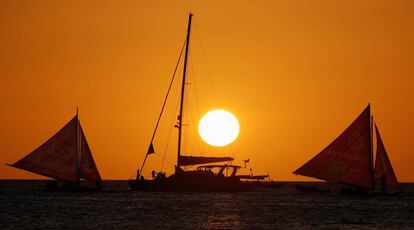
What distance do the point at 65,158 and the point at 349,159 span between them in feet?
107

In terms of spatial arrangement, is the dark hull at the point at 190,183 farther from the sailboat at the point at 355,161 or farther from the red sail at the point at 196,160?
the sailboat at the point at 355,161

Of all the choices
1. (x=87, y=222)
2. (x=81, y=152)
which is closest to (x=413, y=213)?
(x=87, y=222)

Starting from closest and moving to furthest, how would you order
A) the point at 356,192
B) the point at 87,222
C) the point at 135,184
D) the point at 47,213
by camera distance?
the point at 87,222
the point at 47,213
the point at 356,192
the point at 135,184

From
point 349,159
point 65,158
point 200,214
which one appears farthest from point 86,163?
point 349,159

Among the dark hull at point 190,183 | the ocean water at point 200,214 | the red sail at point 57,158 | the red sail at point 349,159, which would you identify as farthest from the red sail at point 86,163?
the red sail at point 349,159

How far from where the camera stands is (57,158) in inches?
3720

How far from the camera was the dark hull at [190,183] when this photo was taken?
102 m

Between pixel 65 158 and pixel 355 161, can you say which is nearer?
pixel 355 161

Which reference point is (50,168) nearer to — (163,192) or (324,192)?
(163,192)

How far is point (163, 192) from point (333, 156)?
34.0m

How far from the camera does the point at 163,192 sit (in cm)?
11650

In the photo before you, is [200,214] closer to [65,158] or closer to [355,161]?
[355,161]

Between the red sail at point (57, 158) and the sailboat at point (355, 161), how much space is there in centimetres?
2666

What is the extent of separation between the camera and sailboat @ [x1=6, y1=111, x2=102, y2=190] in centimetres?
9369
